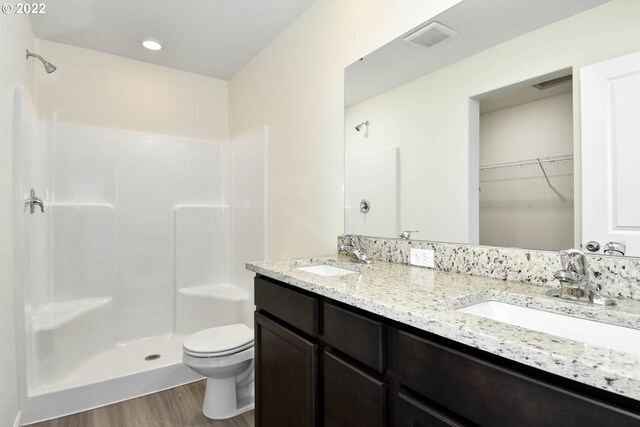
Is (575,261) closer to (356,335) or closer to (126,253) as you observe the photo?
(356,335)

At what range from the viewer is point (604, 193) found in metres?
1.00

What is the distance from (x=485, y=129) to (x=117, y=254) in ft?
9.68

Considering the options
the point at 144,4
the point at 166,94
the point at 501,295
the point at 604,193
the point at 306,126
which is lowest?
the point at 501,295

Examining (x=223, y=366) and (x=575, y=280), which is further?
(x=223, y=366)

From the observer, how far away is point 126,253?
9.80 feet

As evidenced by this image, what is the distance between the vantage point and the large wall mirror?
1.03 metres

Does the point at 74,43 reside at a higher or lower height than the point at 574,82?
higher

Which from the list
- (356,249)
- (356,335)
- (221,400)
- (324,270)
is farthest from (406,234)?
(221,400)

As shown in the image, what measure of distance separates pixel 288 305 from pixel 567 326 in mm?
883

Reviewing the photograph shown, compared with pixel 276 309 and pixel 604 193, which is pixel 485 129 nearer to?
pixel 604 193

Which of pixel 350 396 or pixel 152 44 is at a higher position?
pixel 152 44

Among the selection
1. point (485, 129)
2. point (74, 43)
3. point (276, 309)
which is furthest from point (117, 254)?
point (485, 129)

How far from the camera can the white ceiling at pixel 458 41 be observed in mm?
1141

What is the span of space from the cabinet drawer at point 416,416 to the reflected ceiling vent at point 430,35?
4.45 ft
